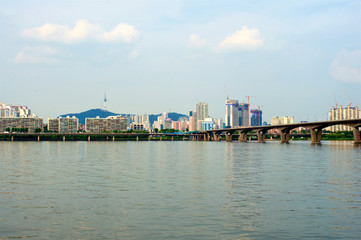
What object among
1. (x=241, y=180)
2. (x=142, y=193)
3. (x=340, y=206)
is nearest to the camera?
(x=340, y=206)

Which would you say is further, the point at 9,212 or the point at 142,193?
the point at 142,193

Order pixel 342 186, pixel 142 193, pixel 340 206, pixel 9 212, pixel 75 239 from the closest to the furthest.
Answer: pixel 75 239 → pixel 9 212 → pixel 340 206 → pixel 142 193 → pixel 342 186

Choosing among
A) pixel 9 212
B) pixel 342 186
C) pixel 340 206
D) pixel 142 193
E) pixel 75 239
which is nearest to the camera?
pixel 75 239

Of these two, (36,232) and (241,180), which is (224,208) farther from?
(241,180)

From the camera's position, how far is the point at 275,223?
835 inches

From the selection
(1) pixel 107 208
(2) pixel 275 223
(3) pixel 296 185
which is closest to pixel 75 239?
(1) pixel 107 208

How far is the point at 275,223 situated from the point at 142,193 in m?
12.1

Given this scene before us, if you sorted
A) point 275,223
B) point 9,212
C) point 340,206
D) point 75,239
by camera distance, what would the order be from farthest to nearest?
1. point 340,206
2. point 9,212
3. point 275,223
4. point 75,239

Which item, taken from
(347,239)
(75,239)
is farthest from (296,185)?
(75,239)

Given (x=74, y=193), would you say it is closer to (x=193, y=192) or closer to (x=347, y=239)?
(x=193, y=192)

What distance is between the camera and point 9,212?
2370 centimetres

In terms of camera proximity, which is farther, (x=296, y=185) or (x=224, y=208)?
(x=296, y=185)

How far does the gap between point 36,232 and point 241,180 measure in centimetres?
2358

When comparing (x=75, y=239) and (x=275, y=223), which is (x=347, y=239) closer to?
(x=275, y=223)
